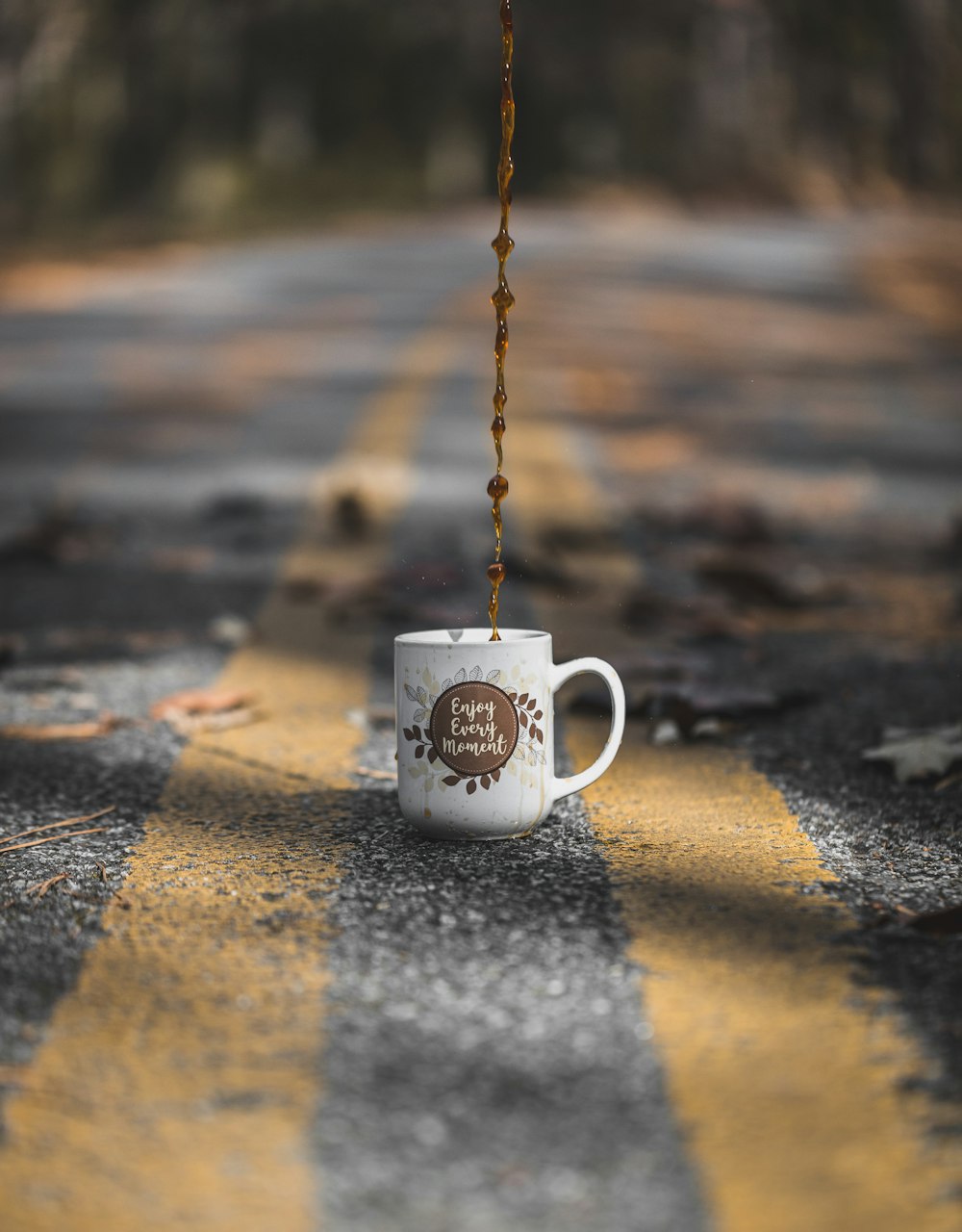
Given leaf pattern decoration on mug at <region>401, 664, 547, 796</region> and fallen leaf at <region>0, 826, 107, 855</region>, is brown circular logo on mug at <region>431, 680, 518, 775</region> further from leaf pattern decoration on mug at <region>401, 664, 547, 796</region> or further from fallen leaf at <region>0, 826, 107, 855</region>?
fallen leaf at <region>0, 826, 107, 855</region>

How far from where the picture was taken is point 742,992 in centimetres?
155

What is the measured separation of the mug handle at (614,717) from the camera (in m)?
2.05

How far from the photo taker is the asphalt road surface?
4.06 feet

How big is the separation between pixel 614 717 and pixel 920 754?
1.87 ft

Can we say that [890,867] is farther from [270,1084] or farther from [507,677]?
[270,1084]

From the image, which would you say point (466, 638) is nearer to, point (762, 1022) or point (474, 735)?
point (474, 735)

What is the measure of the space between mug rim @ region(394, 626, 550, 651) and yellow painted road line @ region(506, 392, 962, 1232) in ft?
0.94

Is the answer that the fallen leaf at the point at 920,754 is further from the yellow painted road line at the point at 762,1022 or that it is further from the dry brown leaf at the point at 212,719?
the dry brown leaf at the point at 212,719

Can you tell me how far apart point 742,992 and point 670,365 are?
28.8ft

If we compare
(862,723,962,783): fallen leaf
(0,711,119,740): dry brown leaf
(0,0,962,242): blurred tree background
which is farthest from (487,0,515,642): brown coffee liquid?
(0,0,962,242): blurred tree background

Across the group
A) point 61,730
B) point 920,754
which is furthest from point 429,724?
point 61,730

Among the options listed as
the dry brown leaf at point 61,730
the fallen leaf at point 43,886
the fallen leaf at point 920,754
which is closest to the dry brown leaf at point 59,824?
the fallen leaf at point 43,886

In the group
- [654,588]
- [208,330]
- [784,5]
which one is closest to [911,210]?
[784,5]

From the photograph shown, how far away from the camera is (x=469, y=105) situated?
4406 cm
